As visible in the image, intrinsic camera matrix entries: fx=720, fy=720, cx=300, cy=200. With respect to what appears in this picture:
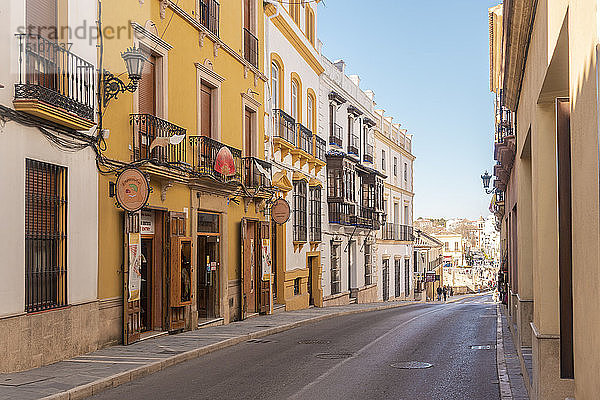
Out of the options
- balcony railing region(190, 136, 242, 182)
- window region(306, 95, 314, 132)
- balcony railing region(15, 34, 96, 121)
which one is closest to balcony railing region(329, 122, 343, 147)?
window region(306, 95, 314, 132)

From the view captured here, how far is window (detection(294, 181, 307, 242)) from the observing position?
2795 centimetres

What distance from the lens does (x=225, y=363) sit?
13211 mm

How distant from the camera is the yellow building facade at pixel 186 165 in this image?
14.4 m

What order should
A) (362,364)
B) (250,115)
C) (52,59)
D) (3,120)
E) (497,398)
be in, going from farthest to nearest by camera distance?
(250,115) < (362,364) < (52,59) < (3,120) < (497,398)

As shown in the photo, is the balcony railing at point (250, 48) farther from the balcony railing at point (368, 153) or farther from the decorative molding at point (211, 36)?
the balcony railing at point (368, 153)

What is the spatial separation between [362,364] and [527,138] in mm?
4936

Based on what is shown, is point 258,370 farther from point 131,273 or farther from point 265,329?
point 265,329

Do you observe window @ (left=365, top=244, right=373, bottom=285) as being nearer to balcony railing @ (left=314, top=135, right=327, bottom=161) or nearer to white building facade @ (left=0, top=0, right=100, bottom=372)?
balcony railing @ (left=314, top=135, right=327, bottom=161)

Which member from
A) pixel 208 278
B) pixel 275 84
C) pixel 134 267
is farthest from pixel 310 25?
pixel 134 267

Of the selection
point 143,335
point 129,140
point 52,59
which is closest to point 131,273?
point 143,335

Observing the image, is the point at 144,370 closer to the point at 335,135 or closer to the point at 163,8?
the point at 163,8

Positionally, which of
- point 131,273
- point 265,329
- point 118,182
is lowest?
point 265,329

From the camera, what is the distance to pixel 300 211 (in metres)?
28.6

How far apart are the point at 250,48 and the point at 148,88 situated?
24.1ft
